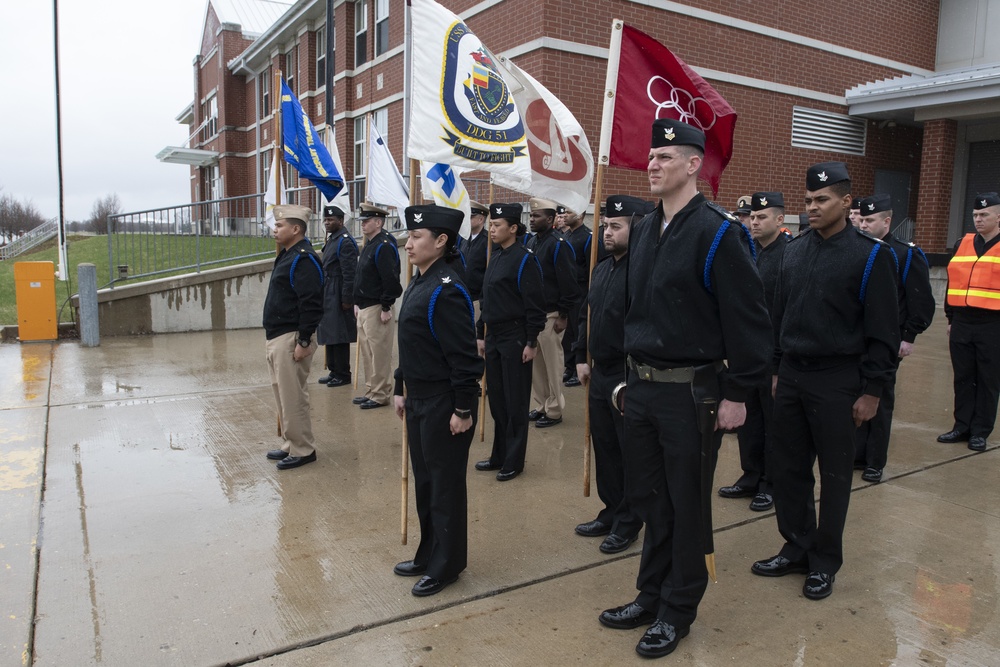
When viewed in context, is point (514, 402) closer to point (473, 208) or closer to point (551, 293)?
point (551, 293)

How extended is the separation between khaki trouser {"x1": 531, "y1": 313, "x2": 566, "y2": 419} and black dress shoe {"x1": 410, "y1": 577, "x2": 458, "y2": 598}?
3.55 metres

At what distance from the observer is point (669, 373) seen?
126 inches

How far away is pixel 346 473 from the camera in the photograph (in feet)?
18.5

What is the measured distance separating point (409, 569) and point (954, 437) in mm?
5155

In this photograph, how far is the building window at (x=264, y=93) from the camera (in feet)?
98.2

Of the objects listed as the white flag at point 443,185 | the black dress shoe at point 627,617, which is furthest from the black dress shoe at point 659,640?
the white flag at point 443,185

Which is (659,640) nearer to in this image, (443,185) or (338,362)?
(443,185)

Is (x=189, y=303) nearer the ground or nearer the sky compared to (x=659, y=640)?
nearer the sky

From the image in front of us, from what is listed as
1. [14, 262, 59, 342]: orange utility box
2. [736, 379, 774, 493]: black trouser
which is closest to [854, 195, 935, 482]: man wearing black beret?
[736, 379, 774, 493]: black trouser

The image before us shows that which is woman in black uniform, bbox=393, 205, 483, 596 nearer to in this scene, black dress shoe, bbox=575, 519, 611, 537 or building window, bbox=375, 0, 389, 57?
black dress shoe, bbox=575, 519, 611, 537

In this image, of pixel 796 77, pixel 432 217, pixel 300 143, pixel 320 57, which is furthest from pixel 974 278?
pixel 320 57

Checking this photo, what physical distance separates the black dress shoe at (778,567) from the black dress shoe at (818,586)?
155mm

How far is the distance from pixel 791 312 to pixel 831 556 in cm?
127

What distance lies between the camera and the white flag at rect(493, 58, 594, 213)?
18.2ft
